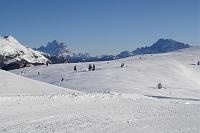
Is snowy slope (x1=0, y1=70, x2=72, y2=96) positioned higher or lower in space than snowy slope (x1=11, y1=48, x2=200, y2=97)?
higher

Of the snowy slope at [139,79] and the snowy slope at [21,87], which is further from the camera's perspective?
the snowy slope at [139,79]

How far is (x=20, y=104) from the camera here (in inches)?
1268

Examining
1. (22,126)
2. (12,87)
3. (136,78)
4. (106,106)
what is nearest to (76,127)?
(22,126)

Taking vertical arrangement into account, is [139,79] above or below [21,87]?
below

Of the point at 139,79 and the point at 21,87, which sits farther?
the point at 139,79

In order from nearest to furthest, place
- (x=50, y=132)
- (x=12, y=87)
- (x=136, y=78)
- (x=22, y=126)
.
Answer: (x=50, y=132) < (x=22, y=126) < (x=12, y=87) < (x=136, y=78)

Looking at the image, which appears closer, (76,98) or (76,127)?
(76,127)

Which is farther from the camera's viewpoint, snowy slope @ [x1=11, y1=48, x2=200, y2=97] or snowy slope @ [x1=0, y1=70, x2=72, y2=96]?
snowy slope @ [x1=11, y1=48, x2=200, y2=97]

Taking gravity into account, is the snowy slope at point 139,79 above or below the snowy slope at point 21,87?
below

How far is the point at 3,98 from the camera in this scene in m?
34.7

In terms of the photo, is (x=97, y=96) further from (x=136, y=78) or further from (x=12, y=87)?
(x=136, y=78)

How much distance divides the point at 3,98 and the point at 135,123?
14524 millimetres

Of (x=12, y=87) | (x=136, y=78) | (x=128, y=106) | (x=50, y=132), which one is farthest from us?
(x=136, y=78)

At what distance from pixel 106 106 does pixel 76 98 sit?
4588mm
